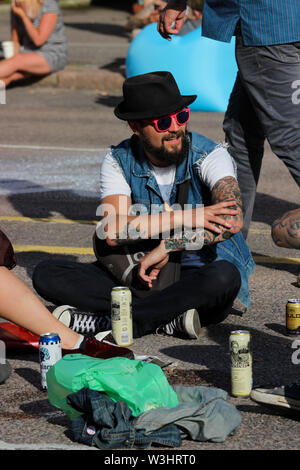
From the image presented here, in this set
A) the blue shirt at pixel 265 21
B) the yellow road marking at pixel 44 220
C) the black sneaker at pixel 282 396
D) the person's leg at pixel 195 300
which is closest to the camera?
the black sneaker at pixel 282 396

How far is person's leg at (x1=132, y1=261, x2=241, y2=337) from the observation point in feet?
17.4

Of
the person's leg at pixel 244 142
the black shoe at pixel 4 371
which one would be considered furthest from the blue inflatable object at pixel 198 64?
the black shoe at pixel 4 371

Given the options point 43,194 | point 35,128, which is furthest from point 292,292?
point 35,128

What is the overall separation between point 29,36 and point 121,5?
394 inches

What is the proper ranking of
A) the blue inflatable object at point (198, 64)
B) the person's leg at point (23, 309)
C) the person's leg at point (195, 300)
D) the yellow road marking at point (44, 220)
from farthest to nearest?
the blue inflatable object at point (198, 64) < the yellow road marking at point (44, 220) < the person's leg at point (195, 300) < the person's leg at point (23, 309)

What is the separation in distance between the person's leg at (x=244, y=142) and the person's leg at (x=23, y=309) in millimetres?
1994

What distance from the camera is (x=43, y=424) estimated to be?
163 inches

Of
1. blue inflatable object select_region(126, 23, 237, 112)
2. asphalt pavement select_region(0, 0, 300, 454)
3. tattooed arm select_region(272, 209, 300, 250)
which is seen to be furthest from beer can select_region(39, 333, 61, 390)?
blue inflatable object select_region(126, 23, 237, 112)

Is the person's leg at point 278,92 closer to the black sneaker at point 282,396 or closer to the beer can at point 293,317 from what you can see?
the beer can at point 293,317

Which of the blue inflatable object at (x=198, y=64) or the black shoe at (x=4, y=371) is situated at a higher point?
the black shoe at (x=4, y=371)

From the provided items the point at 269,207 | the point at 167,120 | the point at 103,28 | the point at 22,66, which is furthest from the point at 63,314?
the point at 103,28

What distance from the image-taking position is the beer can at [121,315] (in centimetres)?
506

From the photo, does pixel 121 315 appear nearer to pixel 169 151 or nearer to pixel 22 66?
pixel 169 151

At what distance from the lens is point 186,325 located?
522cm
